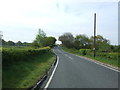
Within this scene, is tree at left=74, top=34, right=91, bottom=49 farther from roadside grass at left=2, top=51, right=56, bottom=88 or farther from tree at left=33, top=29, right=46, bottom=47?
roadside grass at left=2, top=51, right=56, bottom=88

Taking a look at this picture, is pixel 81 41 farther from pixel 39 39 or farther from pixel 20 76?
pixel 20 76

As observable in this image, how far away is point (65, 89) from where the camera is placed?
851 centimetres

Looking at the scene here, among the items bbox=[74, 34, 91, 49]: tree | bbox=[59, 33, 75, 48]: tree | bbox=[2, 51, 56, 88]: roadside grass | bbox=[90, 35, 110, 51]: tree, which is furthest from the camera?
bbox=[59, 33, 75, 48]: tree

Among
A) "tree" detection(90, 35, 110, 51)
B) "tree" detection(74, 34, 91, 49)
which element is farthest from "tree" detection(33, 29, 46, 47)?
"tree" detection(74, 34, 91, 49)

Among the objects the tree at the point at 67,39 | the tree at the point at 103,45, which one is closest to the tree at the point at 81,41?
the tree at the point at 67,39

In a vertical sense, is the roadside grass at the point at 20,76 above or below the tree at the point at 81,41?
below

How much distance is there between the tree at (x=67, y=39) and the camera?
118m

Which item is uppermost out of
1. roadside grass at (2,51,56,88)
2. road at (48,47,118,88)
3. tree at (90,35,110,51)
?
tree at (90,35,110,51)

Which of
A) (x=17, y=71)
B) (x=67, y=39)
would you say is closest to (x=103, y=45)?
(x=67, y=39)

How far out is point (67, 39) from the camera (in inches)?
4769

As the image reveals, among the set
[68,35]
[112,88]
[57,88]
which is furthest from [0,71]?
[68,35]

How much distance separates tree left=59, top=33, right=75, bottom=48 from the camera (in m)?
118

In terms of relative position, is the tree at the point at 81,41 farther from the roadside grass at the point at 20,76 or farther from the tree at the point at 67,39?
the roadside grass at the point at 20,76

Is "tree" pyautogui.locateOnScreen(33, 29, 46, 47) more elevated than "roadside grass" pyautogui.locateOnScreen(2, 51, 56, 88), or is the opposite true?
"tree" pyautogui.locateOnScreen(33, 29, 46, 47)
